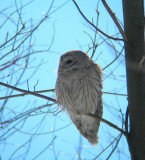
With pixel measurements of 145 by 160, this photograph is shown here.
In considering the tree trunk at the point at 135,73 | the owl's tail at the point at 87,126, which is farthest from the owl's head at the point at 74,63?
the tree trunk at the point at 135,73

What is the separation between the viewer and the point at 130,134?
174 cm

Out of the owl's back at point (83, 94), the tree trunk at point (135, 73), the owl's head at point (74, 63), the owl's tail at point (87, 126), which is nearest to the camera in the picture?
the tree trunk at point (135, 73)

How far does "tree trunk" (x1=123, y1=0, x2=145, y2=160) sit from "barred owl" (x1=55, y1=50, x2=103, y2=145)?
52.9 inches

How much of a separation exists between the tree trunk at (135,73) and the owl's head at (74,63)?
1423 millimetres

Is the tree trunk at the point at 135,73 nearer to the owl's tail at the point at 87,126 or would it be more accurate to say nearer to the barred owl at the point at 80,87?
the barred owl at the point at 80,87

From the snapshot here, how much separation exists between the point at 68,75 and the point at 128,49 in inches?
60.4

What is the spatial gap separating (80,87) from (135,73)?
1416 mm

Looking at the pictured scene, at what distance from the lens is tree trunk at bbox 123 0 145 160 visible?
1689mm

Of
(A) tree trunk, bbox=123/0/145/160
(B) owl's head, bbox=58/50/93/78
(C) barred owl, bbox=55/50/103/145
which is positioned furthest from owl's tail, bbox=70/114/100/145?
(A) tree trunk, bbox=123/0/145/160

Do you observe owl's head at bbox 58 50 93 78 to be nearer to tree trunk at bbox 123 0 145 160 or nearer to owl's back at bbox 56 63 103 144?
owl's back at bbox 56 63 103 144

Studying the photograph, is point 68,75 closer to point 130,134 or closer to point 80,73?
point 80,73

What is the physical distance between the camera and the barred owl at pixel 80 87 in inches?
123

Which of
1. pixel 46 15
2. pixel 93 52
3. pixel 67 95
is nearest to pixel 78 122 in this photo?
pixel 67 95

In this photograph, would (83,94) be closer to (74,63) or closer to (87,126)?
(74,63)
